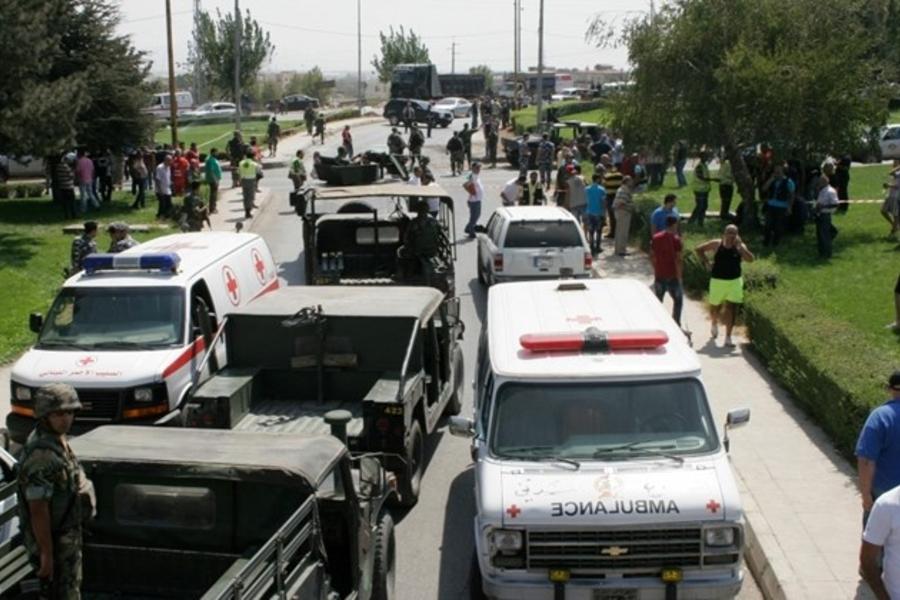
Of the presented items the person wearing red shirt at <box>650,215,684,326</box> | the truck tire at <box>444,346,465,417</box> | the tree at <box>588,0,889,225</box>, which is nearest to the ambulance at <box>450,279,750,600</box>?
the truck tire at <box>444,346,465,417</box>

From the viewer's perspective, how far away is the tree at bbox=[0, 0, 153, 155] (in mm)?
24359

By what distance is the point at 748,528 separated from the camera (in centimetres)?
959

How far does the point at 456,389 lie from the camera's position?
43.1 ft

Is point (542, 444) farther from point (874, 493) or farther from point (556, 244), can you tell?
point (556, 244)

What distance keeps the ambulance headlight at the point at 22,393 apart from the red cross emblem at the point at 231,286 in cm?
284

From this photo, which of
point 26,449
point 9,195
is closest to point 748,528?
point 26,449

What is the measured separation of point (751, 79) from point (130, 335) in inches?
594

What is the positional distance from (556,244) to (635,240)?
6.61 metres

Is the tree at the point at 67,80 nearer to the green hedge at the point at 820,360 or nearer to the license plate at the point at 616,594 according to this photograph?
the green hedge at the point at 820,360

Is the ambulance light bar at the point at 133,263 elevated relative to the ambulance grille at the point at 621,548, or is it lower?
elevated

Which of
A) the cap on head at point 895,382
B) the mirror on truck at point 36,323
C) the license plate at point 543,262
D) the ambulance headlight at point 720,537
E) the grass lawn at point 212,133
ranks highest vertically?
the grass lawn at point 212,133

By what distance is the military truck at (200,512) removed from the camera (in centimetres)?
680

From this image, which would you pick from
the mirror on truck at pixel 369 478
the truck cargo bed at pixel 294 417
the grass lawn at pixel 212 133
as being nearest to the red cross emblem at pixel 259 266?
the truck cargo bed at pixel 294 417

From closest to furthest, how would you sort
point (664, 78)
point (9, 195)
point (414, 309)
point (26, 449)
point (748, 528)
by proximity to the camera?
1. point (26, 449)
2. point (748, 528)
3. point (414, 309)
4. point (664, 78)
5. point (9, 195)
